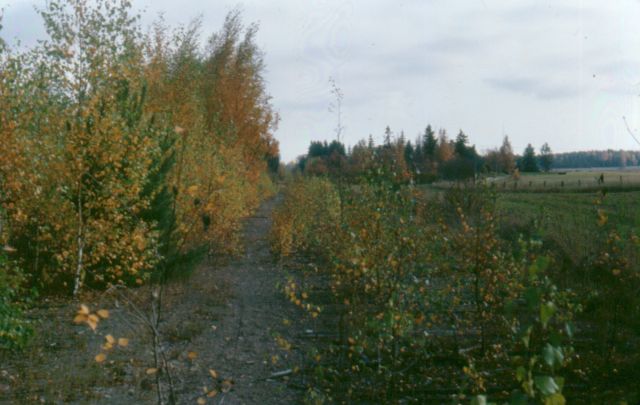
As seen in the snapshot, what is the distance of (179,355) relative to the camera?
8.00m

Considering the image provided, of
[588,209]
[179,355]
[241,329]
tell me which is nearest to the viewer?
[179,355]

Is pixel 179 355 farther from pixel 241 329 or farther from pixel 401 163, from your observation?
pixel 401 163

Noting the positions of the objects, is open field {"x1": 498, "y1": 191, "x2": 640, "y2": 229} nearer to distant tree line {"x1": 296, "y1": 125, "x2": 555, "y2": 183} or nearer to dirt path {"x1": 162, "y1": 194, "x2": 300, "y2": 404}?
distant tree line {"x1": 296, "y1": 125, "x2": 555, "y2": 183}

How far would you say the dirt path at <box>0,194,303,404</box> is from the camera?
6600 mm

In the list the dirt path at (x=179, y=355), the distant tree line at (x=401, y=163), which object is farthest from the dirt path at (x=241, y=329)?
the distant tree line at (x=401, y=163)

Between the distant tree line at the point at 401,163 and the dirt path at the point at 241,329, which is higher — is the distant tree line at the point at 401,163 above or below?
above

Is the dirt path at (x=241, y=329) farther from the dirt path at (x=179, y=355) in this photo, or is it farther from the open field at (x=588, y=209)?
the open field at (x=588, y=209)

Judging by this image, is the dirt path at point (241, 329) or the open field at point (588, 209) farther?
the open field at point (588, 209)

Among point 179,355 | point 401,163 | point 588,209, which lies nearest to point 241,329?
point 179,355

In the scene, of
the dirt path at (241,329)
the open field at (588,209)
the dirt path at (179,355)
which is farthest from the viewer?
the open field at (588,209)

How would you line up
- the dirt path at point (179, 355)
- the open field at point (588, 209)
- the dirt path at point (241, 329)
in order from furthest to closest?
the open field at point (588, 209) < the dirt path at point (241, 329) < the dirt path at point (179, 355)

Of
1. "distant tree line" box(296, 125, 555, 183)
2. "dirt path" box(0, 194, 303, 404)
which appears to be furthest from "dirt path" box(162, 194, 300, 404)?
"distant tree line" box(296, 125, 555, 183)

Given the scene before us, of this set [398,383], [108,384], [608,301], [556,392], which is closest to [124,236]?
[108,384]

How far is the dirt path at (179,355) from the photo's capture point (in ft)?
21.7
